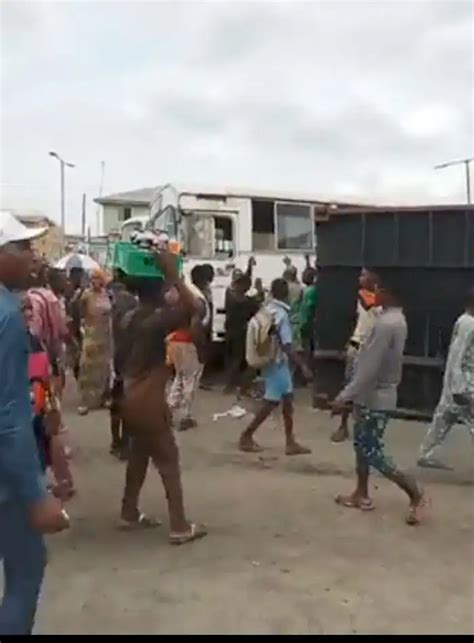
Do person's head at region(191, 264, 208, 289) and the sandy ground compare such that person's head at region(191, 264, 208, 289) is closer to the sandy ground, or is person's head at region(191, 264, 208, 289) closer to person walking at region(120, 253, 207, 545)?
the sandy ground

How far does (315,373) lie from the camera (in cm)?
1241

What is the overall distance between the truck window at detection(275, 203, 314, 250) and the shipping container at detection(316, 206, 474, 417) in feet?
16.0

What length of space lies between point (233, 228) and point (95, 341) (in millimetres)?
5380

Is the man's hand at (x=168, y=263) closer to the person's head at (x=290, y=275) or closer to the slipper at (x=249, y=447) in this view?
the slipper at (x=249, y=447)

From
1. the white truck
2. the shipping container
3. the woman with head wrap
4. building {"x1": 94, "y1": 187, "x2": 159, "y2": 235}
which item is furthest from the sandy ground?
building {"x1": 94, "y1": 187, "x2": 159, "y2": 235}

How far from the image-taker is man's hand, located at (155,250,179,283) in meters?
5.96

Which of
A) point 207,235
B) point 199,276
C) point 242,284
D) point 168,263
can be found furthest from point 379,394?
point 207,235

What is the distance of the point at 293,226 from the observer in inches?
675

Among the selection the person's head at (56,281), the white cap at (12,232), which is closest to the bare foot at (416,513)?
the white cap at (12,232)

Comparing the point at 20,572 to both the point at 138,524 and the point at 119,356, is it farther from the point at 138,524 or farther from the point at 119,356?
the point at 119,356

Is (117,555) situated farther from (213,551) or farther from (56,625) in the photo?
(56,625)

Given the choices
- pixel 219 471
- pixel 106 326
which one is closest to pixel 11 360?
pixel 219 471

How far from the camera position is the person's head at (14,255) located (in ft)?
12.5

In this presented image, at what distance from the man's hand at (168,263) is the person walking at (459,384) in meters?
2.90
